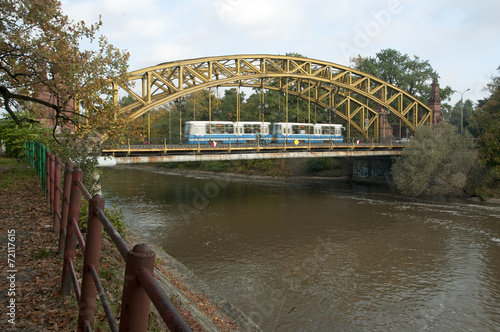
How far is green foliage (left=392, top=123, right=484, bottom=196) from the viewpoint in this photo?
30.5m

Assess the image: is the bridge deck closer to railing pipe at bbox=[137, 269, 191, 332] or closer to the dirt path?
the dirt path


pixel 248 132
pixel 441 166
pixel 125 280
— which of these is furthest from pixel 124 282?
pixel 248 132

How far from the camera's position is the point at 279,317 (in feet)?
31.7

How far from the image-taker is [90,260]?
9.37ft

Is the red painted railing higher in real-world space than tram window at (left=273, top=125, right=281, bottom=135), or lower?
lower

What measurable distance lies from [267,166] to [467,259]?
113ft

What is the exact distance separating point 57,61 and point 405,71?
5659 cm

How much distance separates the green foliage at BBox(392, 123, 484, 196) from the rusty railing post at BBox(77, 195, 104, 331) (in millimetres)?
31328

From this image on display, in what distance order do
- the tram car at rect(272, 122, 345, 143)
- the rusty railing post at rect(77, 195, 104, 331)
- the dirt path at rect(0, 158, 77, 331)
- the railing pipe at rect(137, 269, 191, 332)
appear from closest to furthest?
the railing pipe at rect(137, 269, 191, 332), the rusty railing post at rect(77, 195, 104, 331), the dirt path at rect(0, 158, 77, 331), the tram car at rect(272, 122, 345, 143)

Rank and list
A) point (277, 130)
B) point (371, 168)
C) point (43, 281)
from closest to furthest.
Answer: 1. point (43, 281)
2. point (277, 130)
3. point (371, 168)

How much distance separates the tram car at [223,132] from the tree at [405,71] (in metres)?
27.4

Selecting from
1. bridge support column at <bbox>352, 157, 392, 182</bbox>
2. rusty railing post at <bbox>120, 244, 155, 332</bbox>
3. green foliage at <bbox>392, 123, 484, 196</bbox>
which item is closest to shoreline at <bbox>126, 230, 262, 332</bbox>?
rusty railing post at <bbox>120, 244, 155, 332</bbox>

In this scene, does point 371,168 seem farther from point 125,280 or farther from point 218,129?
point 125,280

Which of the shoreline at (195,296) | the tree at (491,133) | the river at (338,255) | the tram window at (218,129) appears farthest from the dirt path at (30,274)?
the tree at (491,133)
